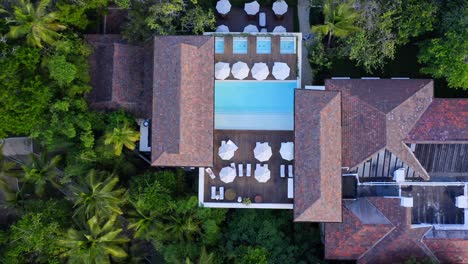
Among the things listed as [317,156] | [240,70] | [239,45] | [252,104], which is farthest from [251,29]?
[317,156]

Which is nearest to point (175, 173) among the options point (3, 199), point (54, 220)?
point (54, 220)

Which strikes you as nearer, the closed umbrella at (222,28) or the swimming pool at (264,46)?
the swimming pool at (264,46)

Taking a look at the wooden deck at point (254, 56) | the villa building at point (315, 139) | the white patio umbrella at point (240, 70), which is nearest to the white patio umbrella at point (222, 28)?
the villa building at point (315, 139)

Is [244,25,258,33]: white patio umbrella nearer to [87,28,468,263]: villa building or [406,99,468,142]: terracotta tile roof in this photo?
[87,28,468,263]: villa building

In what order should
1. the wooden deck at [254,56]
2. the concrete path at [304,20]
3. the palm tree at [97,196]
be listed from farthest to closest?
the concrete path at [304,20] → the wooden deck at [254,56] → the palm tree at [97,196]

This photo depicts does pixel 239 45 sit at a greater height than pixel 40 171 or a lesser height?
greater

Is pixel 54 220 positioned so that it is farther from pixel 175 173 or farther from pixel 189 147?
pixel 189 147

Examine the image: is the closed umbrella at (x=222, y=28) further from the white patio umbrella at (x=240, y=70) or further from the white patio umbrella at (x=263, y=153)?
the white patio umbrella at (x=263, y=153)

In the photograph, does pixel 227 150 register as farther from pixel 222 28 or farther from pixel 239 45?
pixel 222 28

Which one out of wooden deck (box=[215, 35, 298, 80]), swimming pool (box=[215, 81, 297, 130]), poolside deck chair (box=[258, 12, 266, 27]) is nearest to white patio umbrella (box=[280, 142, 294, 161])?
swimming pool (box=[215, 81, 297, 130])
